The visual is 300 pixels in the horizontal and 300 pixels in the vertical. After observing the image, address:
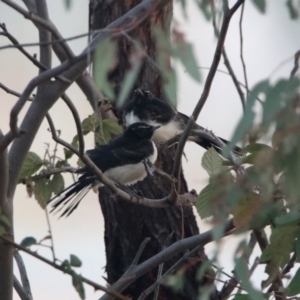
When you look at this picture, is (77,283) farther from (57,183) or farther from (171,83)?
(57,183)

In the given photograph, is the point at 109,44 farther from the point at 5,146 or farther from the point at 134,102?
the point at 134,102

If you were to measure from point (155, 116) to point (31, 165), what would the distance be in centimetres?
124

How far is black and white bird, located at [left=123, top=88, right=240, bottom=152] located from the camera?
3.63 metres

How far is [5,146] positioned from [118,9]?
160 centimetres

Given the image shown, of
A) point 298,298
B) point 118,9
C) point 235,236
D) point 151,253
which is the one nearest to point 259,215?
point 235,236

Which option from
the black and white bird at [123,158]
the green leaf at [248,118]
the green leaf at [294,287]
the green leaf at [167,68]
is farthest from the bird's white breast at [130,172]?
the green leaf at [248,118]

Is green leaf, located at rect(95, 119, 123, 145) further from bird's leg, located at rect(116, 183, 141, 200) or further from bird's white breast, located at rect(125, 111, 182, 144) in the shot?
bird's white breast, located at rect(125, 111, 182, 144)

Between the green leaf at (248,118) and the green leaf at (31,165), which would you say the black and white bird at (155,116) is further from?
the green leaf at (248,118)

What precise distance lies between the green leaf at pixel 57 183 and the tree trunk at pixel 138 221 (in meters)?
0.60

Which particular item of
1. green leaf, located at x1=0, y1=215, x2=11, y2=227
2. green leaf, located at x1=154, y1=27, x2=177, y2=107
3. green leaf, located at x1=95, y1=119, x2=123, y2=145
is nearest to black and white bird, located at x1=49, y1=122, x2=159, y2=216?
green leaf, located at x1=95, y1=119, x2=123, y2=145

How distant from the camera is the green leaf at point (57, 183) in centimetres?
275

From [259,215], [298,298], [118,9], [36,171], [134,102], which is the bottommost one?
[298,298]

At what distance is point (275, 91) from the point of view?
1.34 metres

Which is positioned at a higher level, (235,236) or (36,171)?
(36,171)
